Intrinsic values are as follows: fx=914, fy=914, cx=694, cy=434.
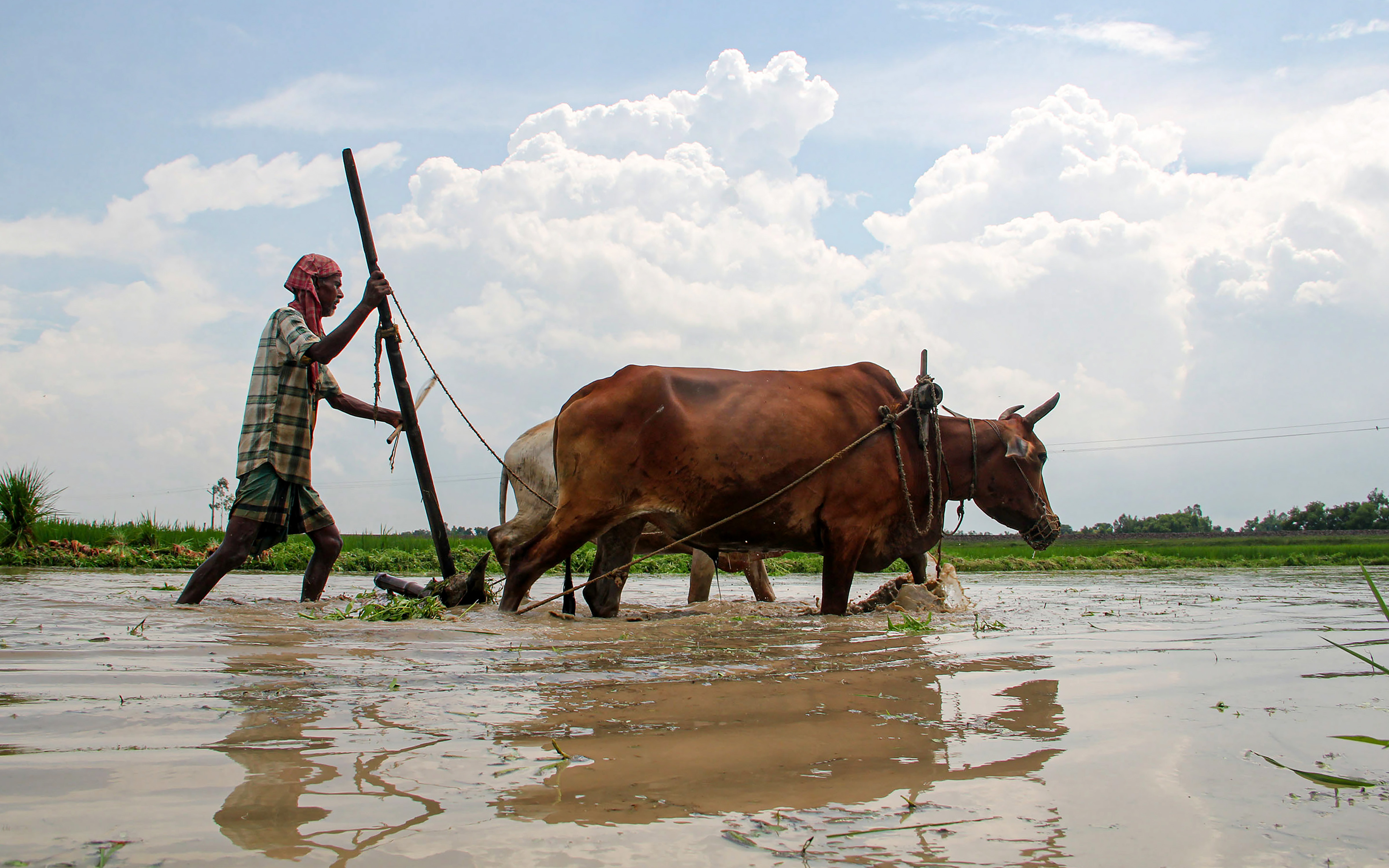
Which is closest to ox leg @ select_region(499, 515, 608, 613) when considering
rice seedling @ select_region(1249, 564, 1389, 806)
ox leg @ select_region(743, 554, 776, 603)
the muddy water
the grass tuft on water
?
the muddy water

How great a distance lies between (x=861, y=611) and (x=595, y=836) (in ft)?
17.4

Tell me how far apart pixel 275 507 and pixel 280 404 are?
0.62 meters

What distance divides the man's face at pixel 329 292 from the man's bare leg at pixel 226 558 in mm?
1486

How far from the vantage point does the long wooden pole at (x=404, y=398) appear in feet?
20.0

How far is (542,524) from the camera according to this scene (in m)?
7.22

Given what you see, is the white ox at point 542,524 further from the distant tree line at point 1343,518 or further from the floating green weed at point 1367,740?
the distant tree line at point 1343,518

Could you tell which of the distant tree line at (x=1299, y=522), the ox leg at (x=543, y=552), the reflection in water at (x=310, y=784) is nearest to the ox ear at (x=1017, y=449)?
the ox leg at (x=543, y=552)

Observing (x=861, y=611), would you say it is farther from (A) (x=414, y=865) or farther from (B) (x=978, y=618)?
(A) (x=414, y=865)

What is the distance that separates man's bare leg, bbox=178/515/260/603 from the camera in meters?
5.20

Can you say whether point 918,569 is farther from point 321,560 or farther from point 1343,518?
point 1343,518

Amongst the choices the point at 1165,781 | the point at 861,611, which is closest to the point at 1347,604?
the point at 861,611

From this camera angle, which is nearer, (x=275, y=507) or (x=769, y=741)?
(x=769, y=741)

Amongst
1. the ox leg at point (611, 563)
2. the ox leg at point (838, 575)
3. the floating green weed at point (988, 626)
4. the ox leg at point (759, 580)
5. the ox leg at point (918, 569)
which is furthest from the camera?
the ox leg at point (759, 580)

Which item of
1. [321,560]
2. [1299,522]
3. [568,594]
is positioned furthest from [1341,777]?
[1299,522]
